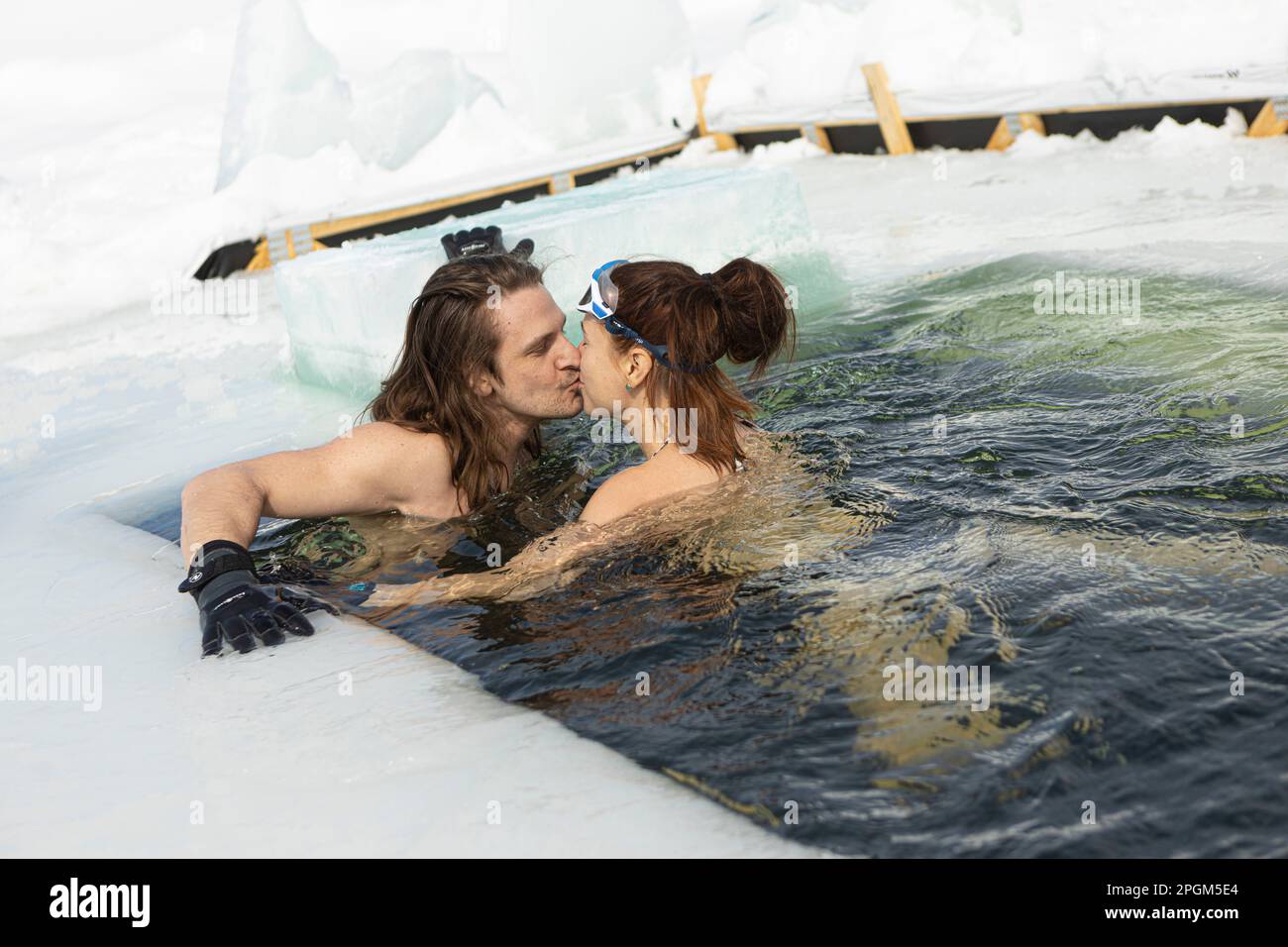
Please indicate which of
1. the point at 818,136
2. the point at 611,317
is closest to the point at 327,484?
the point at 611,317

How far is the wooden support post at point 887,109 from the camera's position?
9.74 meters

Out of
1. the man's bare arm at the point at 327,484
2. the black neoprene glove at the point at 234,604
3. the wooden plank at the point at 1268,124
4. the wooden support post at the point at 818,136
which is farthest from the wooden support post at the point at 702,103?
the black neoprene glove at the point at 234,604

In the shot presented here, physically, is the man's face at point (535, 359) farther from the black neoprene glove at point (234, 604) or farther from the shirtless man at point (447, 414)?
the black neoprene glove at point (234, 604)

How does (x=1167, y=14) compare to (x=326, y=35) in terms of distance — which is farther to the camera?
(x=326, y=35)

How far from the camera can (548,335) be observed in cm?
349

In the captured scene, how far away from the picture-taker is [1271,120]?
22.9 ft

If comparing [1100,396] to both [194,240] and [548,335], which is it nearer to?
[548,335]

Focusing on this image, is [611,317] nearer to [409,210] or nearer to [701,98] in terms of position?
[409,210]

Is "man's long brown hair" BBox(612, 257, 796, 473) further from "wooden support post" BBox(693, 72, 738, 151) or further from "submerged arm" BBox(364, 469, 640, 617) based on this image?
"wooden support post" BBox(693, 72, 738, 151)

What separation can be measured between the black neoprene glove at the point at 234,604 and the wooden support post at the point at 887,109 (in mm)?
8259

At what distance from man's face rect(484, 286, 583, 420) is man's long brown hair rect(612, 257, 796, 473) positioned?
43 centimetres

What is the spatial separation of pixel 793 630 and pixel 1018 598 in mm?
481

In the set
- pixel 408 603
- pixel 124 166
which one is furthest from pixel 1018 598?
pixel 124 166
